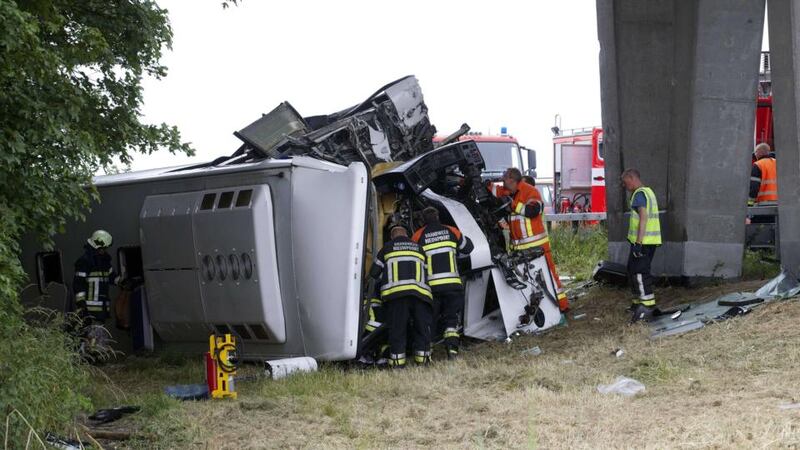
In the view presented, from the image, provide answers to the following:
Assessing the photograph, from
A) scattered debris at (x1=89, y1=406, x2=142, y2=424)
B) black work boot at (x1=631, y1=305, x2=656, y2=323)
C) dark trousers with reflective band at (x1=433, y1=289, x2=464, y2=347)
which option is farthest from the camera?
black work boot at (x1=631, y1=305, x2=656, y2=323)

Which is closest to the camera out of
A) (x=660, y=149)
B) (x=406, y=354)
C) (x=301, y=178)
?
(x=301, y=178)

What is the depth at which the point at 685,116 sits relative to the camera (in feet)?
41.3

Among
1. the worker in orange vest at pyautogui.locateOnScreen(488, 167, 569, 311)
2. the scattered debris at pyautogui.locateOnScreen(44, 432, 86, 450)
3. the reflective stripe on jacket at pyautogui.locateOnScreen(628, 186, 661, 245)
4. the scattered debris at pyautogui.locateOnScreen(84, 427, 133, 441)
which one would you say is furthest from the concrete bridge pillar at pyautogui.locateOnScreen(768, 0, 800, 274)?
the scattered debris at pyautogui.locateOnScreen(44, 432, 86, 450)

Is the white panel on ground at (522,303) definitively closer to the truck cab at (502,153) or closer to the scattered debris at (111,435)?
the scattered debris at (111,435)

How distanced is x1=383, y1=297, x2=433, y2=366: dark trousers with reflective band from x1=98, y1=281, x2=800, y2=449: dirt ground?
26 centimetres

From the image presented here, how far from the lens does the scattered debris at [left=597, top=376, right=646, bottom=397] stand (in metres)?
7.80

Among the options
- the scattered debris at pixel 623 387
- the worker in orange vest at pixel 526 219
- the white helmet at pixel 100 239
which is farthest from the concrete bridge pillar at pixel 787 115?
the white helmet at pixel 100 239

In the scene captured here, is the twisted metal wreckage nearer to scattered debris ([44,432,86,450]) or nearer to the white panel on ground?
the white panel on ground

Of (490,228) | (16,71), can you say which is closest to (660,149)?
(490,228)

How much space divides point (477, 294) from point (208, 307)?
9.43 feet

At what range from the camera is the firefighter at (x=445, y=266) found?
10.0 meters

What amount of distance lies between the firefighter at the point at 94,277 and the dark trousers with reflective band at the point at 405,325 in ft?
10.9

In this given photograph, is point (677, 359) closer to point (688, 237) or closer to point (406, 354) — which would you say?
point (406, 354)

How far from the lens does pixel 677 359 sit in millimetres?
8664
